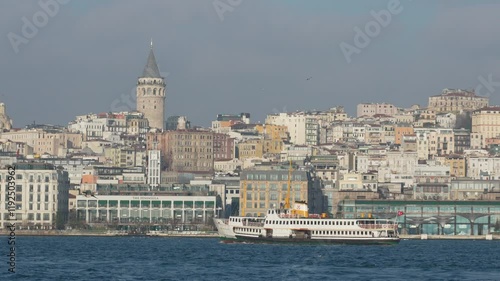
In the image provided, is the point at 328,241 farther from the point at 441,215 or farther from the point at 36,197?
the point at 36,197

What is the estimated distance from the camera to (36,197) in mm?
131500

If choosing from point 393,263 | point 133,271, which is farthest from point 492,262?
point 133,271

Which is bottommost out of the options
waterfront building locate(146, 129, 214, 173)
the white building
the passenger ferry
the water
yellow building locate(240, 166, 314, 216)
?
the water

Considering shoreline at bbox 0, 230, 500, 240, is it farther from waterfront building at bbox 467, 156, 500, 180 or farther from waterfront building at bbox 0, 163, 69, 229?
waterfront building at bbox 467, 156, 500, 180

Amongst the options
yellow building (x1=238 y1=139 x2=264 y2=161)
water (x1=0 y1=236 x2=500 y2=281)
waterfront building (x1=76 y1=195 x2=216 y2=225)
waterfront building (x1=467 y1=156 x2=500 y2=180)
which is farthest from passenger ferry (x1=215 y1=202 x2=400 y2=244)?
yellow building (x1=238 y1=139 x2=264 y2=161)

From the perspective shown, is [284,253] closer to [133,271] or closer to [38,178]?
[133,271]

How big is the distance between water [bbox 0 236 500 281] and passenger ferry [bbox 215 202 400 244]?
1.14 metres

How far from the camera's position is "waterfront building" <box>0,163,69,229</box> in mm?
130750

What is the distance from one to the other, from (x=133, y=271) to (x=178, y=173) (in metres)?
93.7

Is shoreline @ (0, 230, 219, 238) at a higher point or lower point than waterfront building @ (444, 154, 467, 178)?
lower

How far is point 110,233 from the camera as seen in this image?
132250 millimetres

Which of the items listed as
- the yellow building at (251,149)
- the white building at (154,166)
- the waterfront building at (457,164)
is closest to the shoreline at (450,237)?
the white building at (154,166)

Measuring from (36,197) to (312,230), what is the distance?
108ft

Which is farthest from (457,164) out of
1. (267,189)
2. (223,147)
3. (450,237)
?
(267,189)
